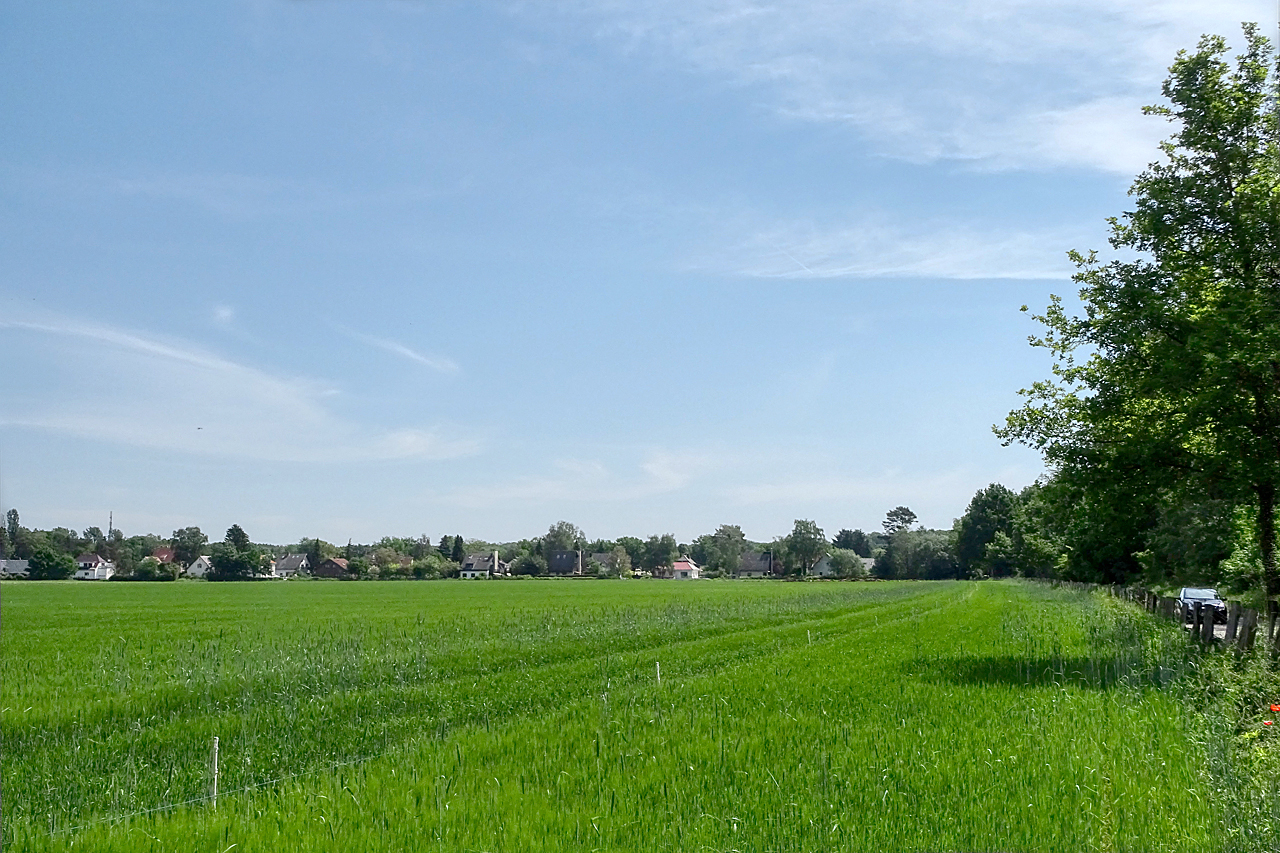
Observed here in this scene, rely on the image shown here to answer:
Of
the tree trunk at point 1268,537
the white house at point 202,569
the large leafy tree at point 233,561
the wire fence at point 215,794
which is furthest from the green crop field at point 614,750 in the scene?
the white house at point 202,569

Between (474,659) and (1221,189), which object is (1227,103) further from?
(474,659)

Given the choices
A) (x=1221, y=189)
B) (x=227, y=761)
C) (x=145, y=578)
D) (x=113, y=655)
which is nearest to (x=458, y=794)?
(x=227, y=761)

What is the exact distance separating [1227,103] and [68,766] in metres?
24.3

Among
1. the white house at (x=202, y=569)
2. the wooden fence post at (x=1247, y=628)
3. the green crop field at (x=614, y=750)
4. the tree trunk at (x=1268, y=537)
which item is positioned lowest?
the white house at (x=202, y=569)

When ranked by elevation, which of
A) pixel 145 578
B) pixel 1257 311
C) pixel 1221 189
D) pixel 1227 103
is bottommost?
pixel 145 578

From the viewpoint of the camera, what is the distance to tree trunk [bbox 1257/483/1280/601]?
67.3 ft

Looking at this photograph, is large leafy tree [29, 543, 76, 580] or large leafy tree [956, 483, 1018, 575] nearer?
large leafy tree [29, 543, 76, 580]

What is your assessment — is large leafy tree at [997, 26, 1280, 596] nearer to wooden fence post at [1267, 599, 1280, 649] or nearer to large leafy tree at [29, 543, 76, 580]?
wooden fence post at [1267, 599, 1280, 649]

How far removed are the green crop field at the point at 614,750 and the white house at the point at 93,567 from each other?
573 feet

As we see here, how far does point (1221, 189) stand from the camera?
21.0 m

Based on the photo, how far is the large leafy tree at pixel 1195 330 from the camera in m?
19.1

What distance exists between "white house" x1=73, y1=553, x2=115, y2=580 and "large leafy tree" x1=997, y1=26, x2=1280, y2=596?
189 m

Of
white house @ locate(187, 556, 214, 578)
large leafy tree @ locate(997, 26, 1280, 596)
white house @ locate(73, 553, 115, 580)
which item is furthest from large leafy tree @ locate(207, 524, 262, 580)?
large leafy tree @ locate(997, 26, 1280, 596)

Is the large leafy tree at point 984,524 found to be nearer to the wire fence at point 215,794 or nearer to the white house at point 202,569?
the white house at point 202,569
